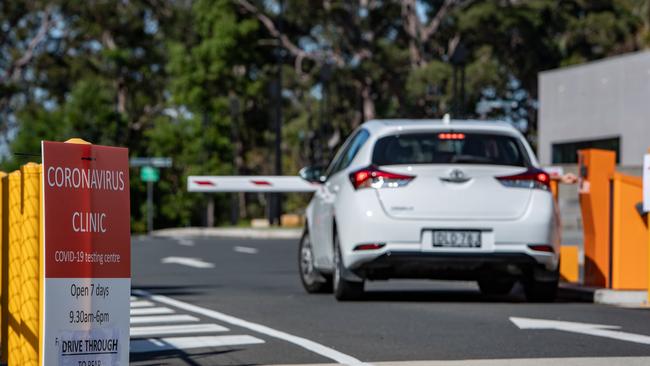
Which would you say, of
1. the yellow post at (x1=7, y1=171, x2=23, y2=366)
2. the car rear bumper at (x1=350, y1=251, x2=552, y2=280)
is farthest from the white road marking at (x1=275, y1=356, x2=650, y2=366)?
the car rear bumper at (x1=350, y1=251, x2=552, y2=280)

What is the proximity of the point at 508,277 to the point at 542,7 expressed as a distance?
173ft

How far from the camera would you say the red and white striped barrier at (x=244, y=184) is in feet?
55.6

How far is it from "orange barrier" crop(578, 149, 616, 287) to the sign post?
8.53 metres

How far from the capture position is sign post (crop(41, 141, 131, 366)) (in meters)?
5.72

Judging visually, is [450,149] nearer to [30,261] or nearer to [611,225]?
[611,225]

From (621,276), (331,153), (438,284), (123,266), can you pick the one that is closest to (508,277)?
(621,276)

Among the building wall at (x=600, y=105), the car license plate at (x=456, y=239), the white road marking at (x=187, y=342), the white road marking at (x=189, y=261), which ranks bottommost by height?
the white road marking at (x=189, y=261)

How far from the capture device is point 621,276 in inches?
Answer: 530

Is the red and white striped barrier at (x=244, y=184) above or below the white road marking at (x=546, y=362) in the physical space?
above

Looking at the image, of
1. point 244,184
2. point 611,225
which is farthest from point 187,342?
point 244,184

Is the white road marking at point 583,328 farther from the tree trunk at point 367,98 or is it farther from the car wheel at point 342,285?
the tree trunk at point 367,98

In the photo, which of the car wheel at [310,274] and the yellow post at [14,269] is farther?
the car wheel at [310,274]

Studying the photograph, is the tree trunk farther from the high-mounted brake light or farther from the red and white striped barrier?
the high-mounted brake light

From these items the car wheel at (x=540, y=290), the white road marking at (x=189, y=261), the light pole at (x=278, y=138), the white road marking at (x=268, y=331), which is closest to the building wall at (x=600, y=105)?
the light pole at (x=278, y=138)
